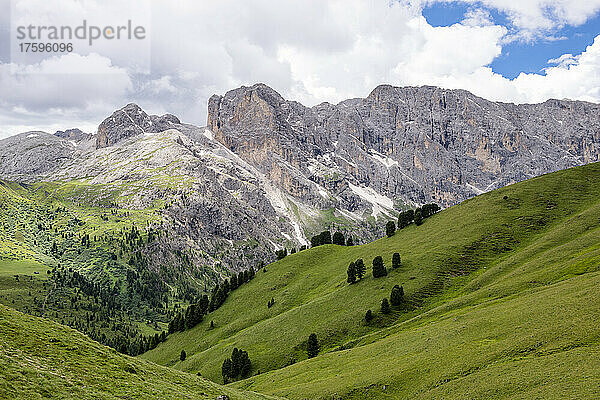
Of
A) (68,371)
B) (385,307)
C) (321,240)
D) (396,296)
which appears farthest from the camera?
(321,240)

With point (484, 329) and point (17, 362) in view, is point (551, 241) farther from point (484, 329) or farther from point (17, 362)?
point (17, 362)

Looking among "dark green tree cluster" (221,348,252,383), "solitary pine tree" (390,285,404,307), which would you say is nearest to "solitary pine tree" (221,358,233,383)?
"dark green tree cluster" (221,348,252,383)

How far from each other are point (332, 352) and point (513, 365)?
135ft

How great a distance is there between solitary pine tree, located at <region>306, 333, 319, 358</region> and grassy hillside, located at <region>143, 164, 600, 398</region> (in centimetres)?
164

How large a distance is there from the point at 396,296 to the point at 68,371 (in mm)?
74764

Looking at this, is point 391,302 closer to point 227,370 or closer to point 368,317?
point 368,317

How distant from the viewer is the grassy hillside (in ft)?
143

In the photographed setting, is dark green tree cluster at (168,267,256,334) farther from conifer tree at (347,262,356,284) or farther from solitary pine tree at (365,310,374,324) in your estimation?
solitary pine tree at (365,310,374,324)

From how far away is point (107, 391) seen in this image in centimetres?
2789

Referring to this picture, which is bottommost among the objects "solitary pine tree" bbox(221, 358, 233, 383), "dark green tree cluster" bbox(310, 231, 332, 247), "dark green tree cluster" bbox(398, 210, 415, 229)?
"solitary pine tree" bbox(221, 358, 233, 383)

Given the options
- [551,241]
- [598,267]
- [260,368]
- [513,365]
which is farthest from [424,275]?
[513,365]

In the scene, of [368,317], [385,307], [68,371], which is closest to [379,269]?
[385,307]

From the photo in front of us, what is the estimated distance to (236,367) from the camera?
8625 cm

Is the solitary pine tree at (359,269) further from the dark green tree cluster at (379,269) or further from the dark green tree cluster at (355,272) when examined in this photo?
the dark green tree cluster at (379,269)
